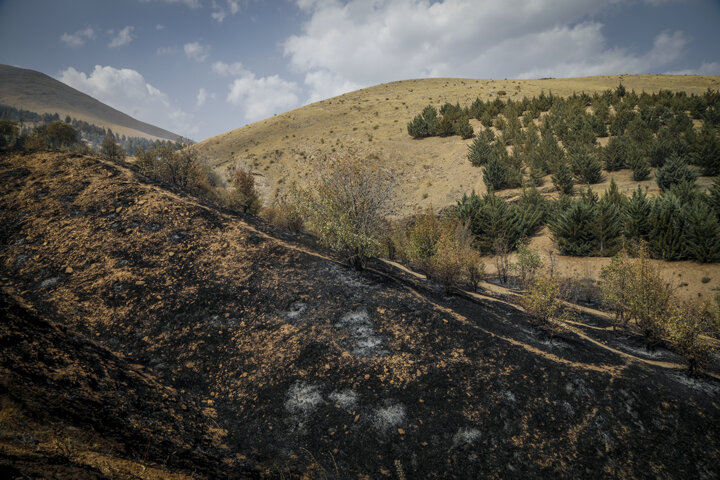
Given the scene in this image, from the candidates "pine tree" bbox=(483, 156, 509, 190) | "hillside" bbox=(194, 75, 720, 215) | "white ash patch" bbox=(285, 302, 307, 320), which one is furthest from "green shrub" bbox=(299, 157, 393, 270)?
Answer: "pine tree" bbox=(483, 156, 509, 190)

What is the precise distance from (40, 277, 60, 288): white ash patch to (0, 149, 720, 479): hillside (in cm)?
5

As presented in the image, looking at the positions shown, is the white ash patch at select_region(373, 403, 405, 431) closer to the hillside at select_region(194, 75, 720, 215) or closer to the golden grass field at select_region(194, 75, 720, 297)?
the golden grass field at select_region(194, 75, 720, 297)

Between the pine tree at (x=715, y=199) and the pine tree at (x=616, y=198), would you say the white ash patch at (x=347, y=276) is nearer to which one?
the pine tree at (x=616, y=198)

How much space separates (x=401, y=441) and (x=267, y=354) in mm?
2492

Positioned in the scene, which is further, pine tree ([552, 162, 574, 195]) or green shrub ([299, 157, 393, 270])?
pine tree ([552, 162, 574, 195])

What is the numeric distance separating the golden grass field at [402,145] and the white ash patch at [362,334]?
363 inches

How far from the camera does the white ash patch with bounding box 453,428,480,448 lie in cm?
372

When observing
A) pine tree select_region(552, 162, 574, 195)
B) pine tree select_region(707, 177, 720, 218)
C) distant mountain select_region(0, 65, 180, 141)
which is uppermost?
distant mountain select_region(0, 65, 180, 141)

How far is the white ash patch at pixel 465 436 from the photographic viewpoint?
3725mm

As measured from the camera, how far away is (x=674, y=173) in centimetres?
1399

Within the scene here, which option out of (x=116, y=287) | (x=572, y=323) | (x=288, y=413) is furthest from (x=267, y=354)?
(x=572, y=323)

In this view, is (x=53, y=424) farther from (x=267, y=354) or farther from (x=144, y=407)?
(x=267, y=354)

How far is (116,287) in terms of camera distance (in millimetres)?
6031

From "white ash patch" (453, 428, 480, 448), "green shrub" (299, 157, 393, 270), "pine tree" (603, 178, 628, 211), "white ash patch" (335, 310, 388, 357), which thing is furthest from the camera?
"pine tree" (603, 178, 628, 211)
